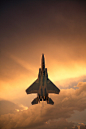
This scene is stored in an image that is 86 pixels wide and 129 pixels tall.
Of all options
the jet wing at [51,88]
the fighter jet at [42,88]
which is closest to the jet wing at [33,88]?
the fighter jet at [42,88]

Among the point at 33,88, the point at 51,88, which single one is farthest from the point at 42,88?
the point at 51,88

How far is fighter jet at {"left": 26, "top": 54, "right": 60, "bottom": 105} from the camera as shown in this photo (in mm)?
46450

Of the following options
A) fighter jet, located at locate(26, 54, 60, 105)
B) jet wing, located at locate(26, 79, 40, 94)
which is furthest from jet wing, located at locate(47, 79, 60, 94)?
jet wing, located at locate(26, 79, 40, 94)

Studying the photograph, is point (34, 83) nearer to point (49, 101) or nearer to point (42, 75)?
point (42, 75)

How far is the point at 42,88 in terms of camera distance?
1960 inches

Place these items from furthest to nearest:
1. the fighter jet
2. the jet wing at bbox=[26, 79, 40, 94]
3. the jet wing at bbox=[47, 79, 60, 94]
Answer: the jet wing at bbox=[47, 79, 60, 94]
the jet wing at bbox=[26, 79, 40, 94]
the fighter jet

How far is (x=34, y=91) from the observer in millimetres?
52781

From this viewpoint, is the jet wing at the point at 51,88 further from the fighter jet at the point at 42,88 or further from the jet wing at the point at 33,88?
the jet wing at the point at 33,88

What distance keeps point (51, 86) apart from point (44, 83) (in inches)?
282

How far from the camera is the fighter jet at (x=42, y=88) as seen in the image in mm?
46450

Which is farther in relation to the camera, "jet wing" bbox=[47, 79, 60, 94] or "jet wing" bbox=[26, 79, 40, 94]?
"jet wing" bbox=[47, 79, 60, 94]

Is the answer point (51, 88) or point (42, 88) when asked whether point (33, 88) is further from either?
point (51, 88)

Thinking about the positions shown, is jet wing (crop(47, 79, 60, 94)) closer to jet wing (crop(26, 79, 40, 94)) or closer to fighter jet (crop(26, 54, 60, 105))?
fighter jet (crop(26, 54, 60, 105))

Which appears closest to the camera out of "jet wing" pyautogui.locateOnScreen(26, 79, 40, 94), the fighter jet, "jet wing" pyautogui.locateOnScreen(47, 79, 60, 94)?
the fighter jet
